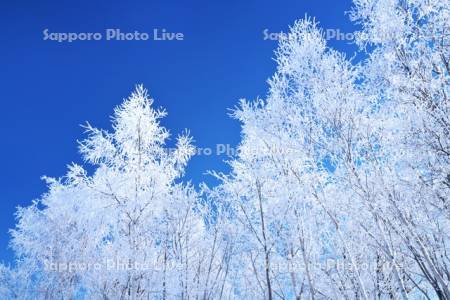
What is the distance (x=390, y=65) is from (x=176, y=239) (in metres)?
6.93

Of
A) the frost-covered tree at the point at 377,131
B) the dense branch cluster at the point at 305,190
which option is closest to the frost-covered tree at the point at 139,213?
the dense branch cluster at the point at 305,190

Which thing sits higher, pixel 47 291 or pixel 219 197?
Result: pixel 219 197

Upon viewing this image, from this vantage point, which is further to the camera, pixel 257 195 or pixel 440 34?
pixel 257 195

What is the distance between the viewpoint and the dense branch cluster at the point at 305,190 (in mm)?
5535

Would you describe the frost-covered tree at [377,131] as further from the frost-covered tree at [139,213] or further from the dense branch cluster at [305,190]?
the frost-covered tree at [139,213]

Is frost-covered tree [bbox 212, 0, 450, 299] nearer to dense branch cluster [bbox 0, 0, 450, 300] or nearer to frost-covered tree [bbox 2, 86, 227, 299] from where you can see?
dense branch cluster [bbox 0, 0, 450, 300]

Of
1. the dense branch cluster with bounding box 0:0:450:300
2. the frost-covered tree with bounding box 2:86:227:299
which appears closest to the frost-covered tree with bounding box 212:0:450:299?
the dense branch cluster with bounding box 0:0:450:300

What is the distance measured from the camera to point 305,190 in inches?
236

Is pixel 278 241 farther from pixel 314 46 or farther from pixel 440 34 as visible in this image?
pixel 440 34

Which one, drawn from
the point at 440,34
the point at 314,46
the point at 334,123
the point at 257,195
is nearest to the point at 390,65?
the point at 440,34

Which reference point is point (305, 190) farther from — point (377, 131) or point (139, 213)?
point (139, 213)

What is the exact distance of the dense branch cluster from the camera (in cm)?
554

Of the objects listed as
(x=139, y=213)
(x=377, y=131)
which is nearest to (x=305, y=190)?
(x=377, y=131)

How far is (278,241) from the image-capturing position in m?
10.1
